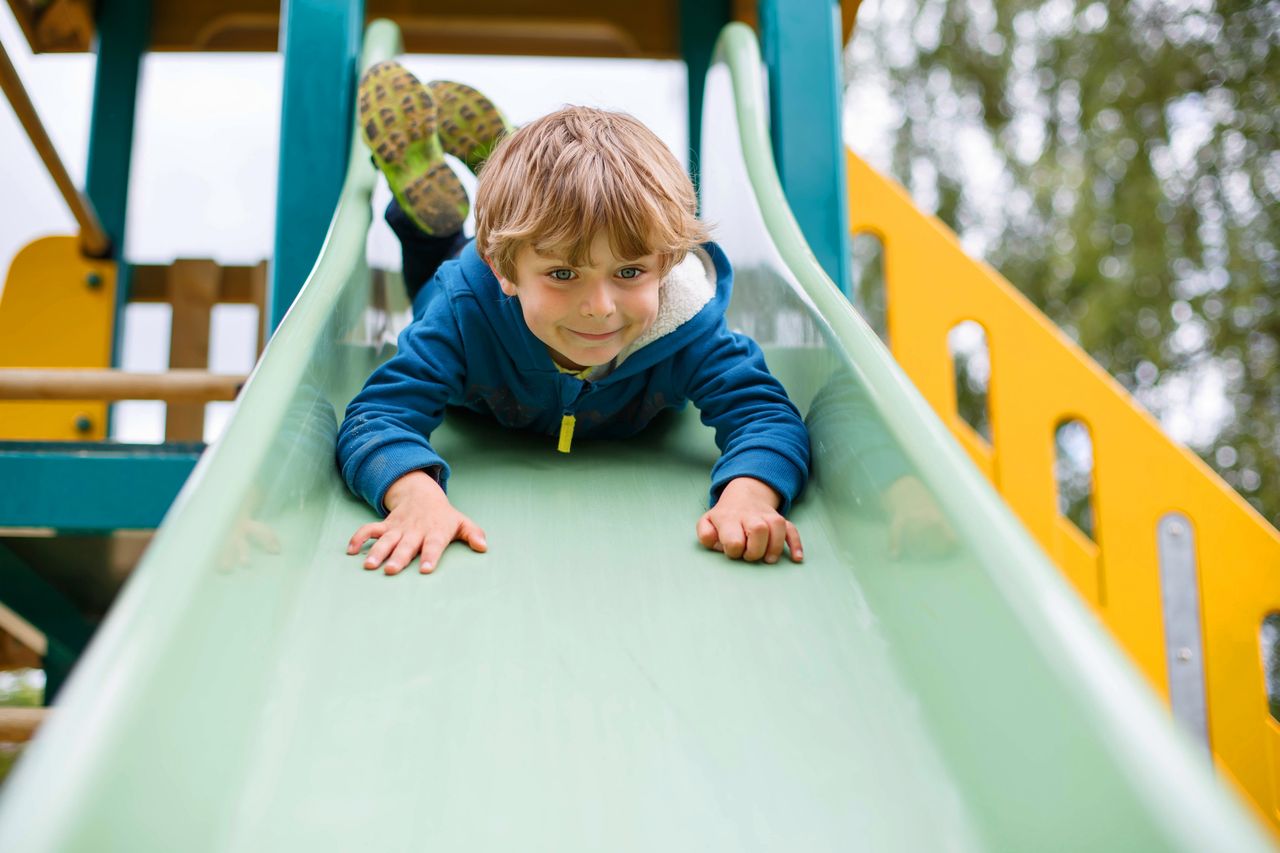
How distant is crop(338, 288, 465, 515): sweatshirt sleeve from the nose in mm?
246

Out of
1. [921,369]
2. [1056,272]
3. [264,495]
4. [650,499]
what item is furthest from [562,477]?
[1056,272]

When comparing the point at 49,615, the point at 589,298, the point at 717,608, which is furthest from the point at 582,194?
the point at 49,615

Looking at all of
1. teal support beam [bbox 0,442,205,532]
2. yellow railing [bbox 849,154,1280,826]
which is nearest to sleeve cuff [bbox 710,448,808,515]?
teal support beam [bbox 0,442,205,532]

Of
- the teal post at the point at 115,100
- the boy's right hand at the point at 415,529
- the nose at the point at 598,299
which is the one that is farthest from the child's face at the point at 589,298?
the teal post at the point at 115,100

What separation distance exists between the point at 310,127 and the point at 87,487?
0.69 m

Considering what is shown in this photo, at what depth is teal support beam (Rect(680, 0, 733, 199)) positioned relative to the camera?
291 cm

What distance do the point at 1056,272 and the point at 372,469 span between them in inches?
182

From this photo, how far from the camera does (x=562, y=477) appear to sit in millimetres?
1461

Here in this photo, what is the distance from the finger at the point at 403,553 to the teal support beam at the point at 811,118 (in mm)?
865

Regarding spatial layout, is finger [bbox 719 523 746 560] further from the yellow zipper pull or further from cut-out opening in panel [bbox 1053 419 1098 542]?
cut-out opening in panel [bbox 1053 419 1098 542]

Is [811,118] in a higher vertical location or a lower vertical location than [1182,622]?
higher

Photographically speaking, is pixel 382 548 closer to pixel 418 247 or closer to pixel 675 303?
pixel 675 303

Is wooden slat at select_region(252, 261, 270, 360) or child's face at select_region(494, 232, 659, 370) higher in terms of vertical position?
child's face at select_region(494, 232, 659, 370)

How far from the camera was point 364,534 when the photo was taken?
1216 mm
